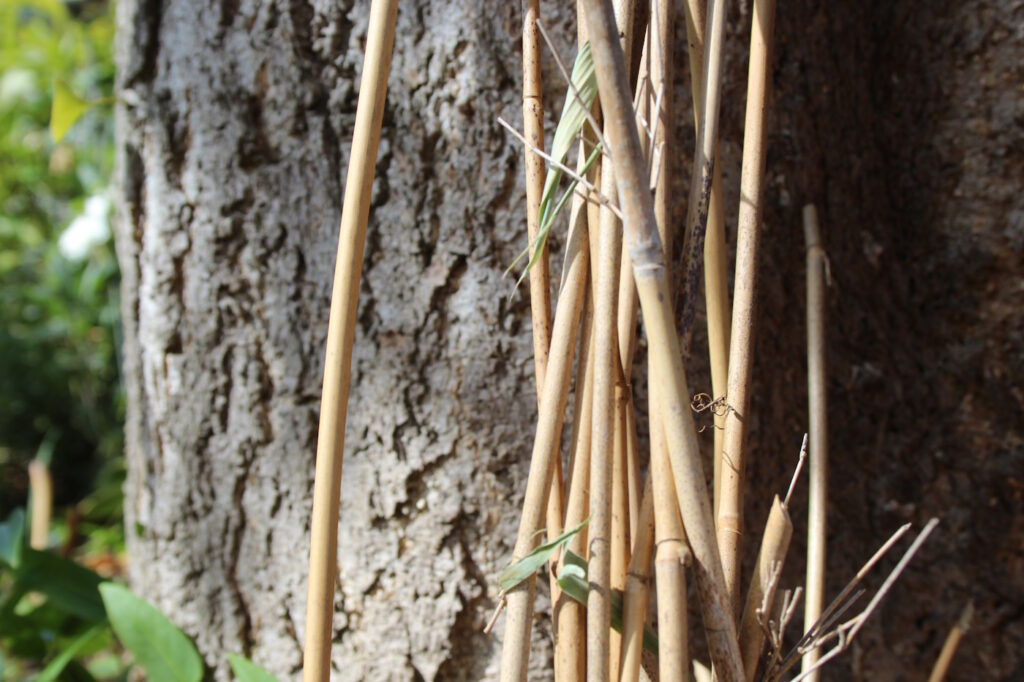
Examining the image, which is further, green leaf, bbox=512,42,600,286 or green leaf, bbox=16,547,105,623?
green leaf, bbox=16,547,105,623

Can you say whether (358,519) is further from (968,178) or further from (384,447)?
(968,178)

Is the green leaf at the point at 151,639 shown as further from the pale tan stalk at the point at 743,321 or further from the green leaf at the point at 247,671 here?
the pale tan stalk at the point at 743,321

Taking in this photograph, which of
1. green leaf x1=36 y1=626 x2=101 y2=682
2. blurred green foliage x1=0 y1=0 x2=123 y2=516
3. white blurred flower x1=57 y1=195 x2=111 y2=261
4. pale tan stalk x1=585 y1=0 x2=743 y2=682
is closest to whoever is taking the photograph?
pale tan stalk x1=585 y1=0 x2=743 y2=682

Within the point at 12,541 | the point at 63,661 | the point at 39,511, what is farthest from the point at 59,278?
the point at 63,661

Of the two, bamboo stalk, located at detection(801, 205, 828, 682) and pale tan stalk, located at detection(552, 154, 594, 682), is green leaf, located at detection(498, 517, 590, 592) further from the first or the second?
bamboo stalk, located at detection(801, 205, 828, 682)

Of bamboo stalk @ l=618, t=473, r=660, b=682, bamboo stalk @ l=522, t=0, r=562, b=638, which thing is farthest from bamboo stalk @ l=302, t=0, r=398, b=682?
bamboo stalk @ l=618, t=473, r=660, b=682

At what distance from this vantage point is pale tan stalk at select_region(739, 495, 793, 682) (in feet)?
1.57

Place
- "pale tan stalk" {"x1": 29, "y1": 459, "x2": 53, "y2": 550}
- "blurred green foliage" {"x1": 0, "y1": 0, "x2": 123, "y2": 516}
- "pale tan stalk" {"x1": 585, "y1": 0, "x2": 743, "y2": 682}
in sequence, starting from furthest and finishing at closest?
"blurred green foliage" {"x1": 0, "y1": 0, "x2": 123, "y2": 516} → "pale tan stalk" {"x1": 29, "y1": 459, "x2": 53, "y2": 550} → "pale tan stalk" {"x1": 585, "y1": 0, "x2": 743, "y2": 682}

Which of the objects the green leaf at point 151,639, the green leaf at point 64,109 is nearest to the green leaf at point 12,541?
the green leaf at point 151,639

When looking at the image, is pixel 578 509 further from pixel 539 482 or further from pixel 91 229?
pixel 91 229

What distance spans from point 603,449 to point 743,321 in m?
0.13

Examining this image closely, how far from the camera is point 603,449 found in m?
0.48

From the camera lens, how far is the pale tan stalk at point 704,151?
0.50m

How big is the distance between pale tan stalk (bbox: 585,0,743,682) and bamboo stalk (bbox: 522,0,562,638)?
0.11m
